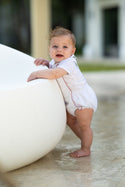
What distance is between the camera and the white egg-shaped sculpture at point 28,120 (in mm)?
2988

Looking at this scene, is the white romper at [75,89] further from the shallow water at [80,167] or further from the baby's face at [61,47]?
the shallow water at [80,167]

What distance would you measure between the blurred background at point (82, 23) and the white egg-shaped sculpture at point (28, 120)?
17.3 m

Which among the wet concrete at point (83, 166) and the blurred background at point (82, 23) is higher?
the wet concrete at point (83, 166)

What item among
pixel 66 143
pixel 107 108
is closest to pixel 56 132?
pixel 66 143

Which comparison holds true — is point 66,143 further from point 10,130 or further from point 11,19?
point 11,19

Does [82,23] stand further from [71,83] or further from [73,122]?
[71,83]

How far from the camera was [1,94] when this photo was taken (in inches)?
118

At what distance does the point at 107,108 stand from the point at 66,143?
8.69 ft

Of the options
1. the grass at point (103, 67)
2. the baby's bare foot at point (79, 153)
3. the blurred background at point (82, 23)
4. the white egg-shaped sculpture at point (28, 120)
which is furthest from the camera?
the blurred background at point (82, 23)

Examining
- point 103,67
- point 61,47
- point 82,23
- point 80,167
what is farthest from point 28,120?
point 82,23

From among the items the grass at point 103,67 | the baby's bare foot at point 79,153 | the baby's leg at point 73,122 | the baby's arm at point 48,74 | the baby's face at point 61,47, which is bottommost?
the grass at point 103,67

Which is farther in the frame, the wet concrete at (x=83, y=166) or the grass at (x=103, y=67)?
the grass at (x=103, y=67)

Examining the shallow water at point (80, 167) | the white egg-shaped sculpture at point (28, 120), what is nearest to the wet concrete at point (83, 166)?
the shallow water at point (80, 167)

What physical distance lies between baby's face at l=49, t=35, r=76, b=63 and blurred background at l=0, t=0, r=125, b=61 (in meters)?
17.0
